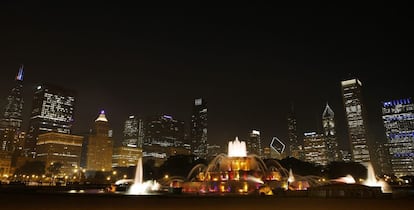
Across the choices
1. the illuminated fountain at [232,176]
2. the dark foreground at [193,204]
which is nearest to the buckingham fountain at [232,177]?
the illuminated fountain at [232,176]

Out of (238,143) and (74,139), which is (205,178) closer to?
(238,143)

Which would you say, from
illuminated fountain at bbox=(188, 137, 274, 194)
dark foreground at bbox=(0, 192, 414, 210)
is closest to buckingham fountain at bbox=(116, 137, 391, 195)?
illuminated fountain at bbox=(188, 137, 274, 194)

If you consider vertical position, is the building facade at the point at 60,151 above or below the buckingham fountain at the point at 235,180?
above

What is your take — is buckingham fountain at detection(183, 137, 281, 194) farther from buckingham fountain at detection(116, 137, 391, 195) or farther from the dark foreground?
the dark foreground

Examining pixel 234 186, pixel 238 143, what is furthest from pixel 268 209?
pixel 238 143

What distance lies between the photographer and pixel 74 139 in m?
196

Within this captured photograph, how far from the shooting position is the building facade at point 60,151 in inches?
7288

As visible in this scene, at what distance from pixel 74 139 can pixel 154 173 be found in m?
104

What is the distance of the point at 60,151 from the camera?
187500 mm

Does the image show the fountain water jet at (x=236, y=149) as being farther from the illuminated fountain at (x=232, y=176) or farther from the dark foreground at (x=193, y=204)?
the dark foreground at (x=193, y=204)

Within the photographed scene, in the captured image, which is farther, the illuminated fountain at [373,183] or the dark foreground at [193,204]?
the illuminated fountain at [373,183]

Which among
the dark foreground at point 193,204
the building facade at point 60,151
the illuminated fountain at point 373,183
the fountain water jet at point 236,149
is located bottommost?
the dark foreground at point 193,204

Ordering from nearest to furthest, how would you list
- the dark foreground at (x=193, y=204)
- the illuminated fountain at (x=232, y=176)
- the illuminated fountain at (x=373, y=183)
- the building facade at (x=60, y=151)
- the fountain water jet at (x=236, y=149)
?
the dark foreground at (x=193, y=204) < the illuminated fountain at (x=232, y=176) < the illuminated fountain at (x=373, y=183) < the fountain water jet at (x=236, y=149) < the building facade at (x=60, y=151)

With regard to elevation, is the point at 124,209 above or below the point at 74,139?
below
